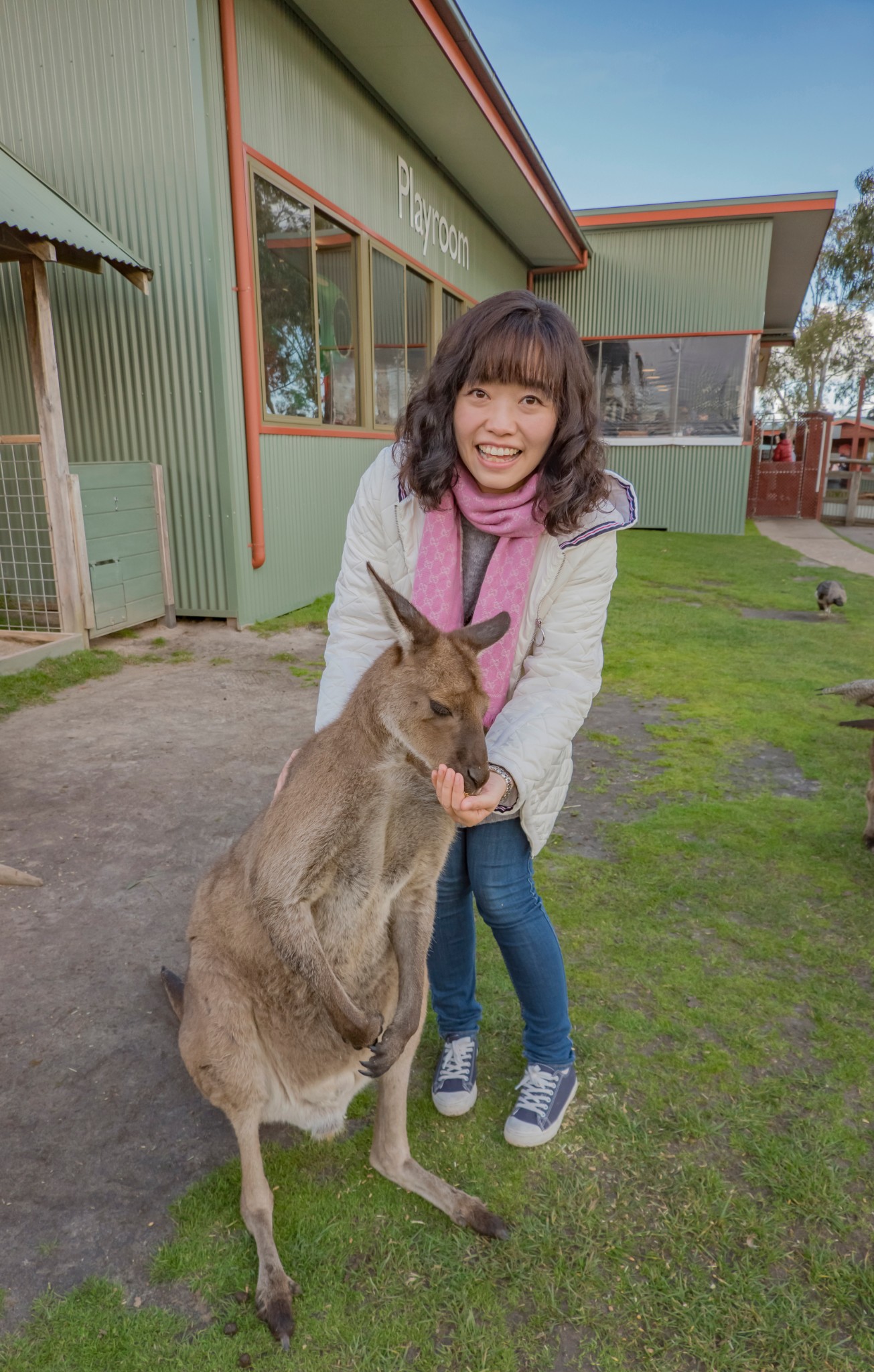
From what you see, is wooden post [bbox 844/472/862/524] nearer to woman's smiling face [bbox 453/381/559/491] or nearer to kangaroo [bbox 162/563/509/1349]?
woman's smiling face [bbox 453/381/559/491]

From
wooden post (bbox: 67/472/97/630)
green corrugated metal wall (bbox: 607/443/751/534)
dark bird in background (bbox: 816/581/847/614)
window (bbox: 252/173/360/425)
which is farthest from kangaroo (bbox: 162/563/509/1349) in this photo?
green corrugated metal wall (bbox: 607/443/751/534)

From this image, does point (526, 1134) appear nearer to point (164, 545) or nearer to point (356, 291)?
point (164, 545)

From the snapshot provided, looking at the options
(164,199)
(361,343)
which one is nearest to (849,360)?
Answer: (361,343)

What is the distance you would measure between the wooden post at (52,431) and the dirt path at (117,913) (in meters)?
0.72

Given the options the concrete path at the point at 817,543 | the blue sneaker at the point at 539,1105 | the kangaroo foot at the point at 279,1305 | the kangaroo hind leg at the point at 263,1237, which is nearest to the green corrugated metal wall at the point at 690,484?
the concrete path at the point at 817,543

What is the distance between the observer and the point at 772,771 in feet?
13.8

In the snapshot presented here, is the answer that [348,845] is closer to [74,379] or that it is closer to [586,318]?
[74,379]

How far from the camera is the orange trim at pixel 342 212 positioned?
6.05 meters

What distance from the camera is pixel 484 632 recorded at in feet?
5.75

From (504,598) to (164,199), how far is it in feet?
16.9

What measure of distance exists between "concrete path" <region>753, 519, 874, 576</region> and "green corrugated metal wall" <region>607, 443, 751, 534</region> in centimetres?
85

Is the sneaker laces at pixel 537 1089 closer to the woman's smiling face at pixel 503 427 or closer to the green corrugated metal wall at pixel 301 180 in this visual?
the woman's smiling face at pixel 503 427

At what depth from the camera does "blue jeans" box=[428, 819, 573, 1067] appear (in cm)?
195

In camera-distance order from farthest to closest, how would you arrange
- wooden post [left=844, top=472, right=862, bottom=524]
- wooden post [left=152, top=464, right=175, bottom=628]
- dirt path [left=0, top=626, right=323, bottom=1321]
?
wooden post [left=844, top=472, right=862, bottom=524]
wooden post [left=152, top=464, right=175, bottom=628]
dirt path [left=0, top=626, right=323, bottom=1321]
